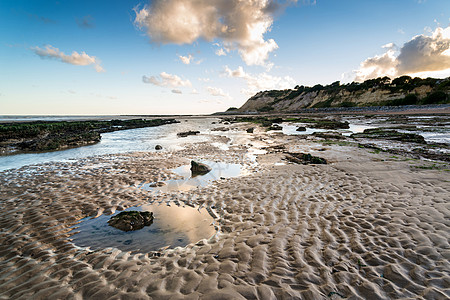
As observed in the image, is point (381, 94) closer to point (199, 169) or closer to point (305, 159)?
point (305, 159)

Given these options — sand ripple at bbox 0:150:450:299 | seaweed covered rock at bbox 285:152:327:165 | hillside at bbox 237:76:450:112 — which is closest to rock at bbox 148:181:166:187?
sand ripple at bbox 0:150:450:299

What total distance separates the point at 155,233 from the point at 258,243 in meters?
2.76

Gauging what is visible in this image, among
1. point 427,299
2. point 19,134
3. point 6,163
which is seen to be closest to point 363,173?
point 427,299

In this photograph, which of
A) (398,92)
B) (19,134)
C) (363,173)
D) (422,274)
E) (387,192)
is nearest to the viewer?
(422,274)

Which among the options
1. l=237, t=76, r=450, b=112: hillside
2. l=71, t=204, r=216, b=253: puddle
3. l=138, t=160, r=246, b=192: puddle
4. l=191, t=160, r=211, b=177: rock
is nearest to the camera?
l=71, t=204, r=216, b=253: puddle

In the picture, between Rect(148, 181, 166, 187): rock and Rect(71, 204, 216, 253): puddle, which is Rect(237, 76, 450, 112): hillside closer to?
Rect(148, 181, 166, 187): rock

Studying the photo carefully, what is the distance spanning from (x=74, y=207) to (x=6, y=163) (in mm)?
11165

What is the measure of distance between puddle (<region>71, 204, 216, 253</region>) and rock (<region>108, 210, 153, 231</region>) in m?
0.11

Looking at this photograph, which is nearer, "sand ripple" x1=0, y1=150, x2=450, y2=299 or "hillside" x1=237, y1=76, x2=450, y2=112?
"sand ripple" x1=0, y1=150, x2=450, y2=299

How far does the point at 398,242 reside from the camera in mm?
4215

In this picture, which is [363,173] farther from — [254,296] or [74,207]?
[74,207]

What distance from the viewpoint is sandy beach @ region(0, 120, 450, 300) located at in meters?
3.21

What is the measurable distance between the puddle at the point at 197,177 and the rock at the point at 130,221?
2.52 meters

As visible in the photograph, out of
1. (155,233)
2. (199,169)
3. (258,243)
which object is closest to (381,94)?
(199,169)
